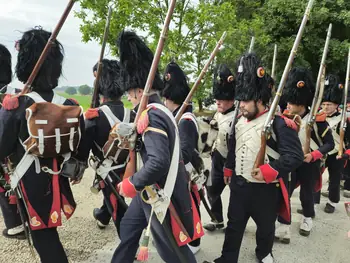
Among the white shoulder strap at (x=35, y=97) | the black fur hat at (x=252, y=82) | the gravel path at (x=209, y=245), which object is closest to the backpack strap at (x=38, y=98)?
the white shoulder strap at (x=35, y=97)

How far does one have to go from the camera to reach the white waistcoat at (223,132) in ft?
12.7

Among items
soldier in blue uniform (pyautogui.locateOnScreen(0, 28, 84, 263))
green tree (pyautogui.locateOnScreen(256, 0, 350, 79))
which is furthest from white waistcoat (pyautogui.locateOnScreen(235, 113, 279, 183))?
green tree (pyautogui.locateOnScreen(256, 0, 350, 79))

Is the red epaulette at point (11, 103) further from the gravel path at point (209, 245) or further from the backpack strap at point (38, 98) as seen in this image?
the gravel path at point (209, 245)

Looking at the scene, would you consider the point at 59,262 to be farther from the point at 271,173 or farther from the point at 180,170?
the point at 271,173

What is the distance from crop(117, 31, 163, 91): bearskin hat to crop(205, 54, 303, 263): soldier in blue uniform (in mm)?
958

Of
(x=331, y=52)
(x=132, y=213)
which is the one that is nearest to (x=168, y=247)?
(x=132, y=213)

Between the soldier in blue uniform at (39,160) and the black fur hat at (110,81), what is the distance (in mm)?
604

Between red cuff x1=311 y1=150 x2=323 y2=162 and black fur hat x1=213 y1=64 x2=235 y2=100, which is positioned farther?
red cuff x1=311 y1=150 x2=323 y2=162

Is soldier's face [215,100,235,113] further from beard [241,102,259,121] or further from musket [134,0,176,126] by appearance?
musket [134,0,176,126]

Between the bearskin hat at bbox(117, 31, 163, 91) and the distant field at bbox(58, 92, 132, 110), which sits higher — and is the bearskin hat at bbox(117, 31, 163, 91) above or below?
above

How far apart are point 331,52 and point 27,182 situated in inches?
557

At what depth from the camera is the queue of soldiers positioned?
2.30m

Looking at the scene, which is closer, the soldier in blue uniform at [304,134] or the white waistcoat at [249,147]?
the white waistcoat at [249,147]

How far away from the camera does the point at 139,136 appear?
7.42 feet
